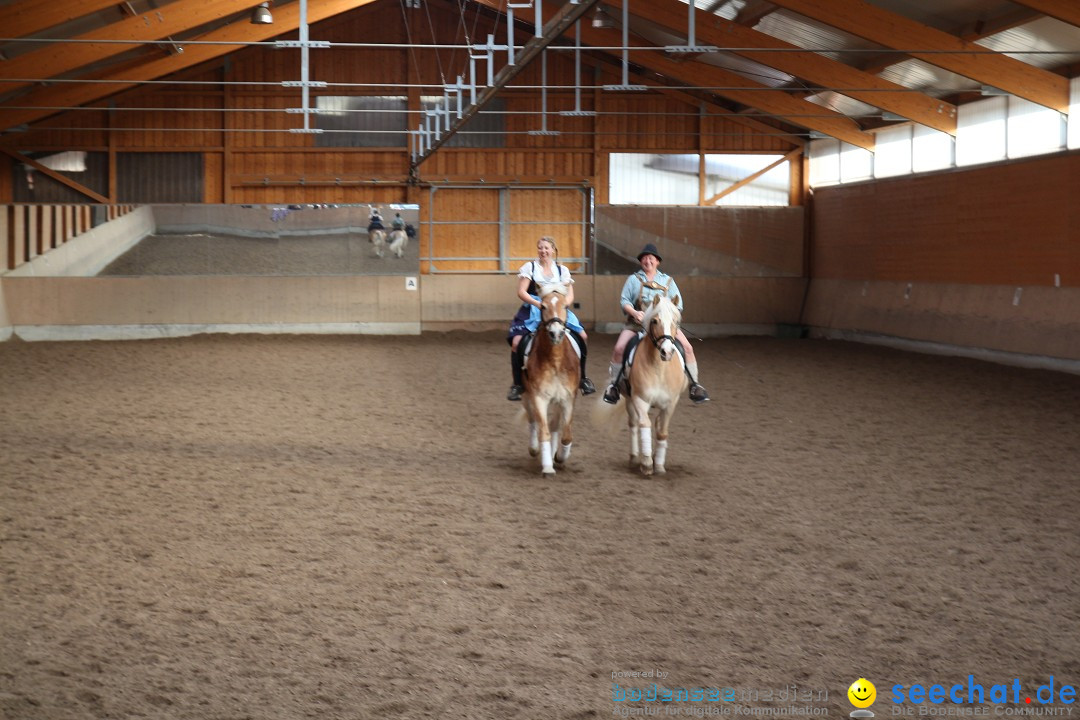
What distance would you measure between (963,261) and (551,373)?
451 inches

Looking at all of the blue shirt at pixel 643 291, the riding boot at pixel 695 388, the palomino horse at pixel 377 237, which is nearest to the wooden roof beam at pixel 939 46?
the blue shirt at pixel 643 291

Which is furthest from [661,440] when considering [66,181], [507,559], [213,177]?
[66,181]

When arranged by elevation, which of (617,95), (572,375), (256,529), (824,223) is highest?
(617,95)

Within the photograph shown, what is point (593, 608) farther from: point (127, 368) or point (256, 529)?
point (127, 368)

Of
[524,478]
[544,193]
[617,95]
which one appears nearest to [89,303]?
[544,193]

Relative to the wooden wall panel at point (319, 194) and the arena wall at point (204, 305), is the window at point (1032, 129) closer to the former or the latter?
the arena wall at point (204, 305)

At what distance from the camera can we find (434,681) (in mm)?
4215

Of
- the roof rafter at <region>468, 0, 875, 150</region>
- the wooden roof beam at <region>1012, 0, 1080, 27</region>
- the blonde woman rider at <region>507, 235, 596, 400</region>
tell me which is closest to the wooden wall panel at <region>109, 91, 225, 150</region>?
the roof rafter at <region>468, 0, 875, 150</region>

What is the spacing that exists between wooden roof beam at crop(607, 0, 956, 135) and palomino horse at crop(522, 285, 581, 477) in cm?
954

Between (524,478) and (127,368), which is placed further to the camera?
(127,368)

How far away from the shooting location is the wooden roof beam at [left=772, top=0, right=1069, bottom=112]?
47.6 feet

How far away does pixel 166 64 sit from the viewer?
19.7m

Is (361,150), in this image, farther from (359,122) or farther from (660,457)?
(660,457)

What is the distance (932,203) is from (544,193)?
26.6 feet
